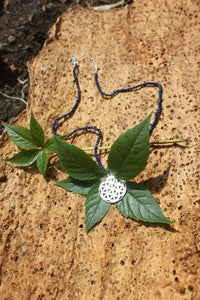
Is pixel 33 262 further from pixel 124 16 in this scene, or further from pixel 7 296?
pixel 124 16

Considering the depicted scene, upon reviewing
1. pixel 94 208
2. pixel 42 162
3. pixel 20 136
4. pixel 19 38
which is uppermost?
pixel 19 38

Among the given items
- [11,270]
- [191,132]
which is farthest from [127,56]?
[11,270]

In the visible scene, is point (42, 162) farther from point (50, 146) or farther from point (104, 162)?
point (104, 162)

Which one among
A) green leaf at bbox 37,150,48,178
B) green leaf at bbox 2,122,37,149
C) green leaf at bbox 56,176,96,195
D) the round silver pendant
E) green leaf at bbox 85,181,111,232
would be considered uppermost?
green leaf at bbox 2,122,37,149

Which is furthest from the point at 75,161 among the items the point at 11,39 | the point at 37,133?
the point at 11,39

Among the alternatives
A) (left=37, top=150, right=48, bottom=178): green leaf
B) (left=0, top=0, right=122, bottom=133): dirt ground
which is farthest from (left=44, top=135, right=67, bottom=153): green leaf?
(left=0, top=0, right=122, bottom=133): dirt ground

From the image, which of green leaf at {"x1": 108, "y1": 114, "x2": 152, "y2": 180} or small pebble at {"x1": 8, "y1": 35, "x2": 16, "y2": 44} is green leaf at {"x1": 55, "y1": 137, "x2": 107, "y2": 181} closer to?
green leaf at {"x1": 108, "y1": 114, "x2": 152, "y2": 180}
